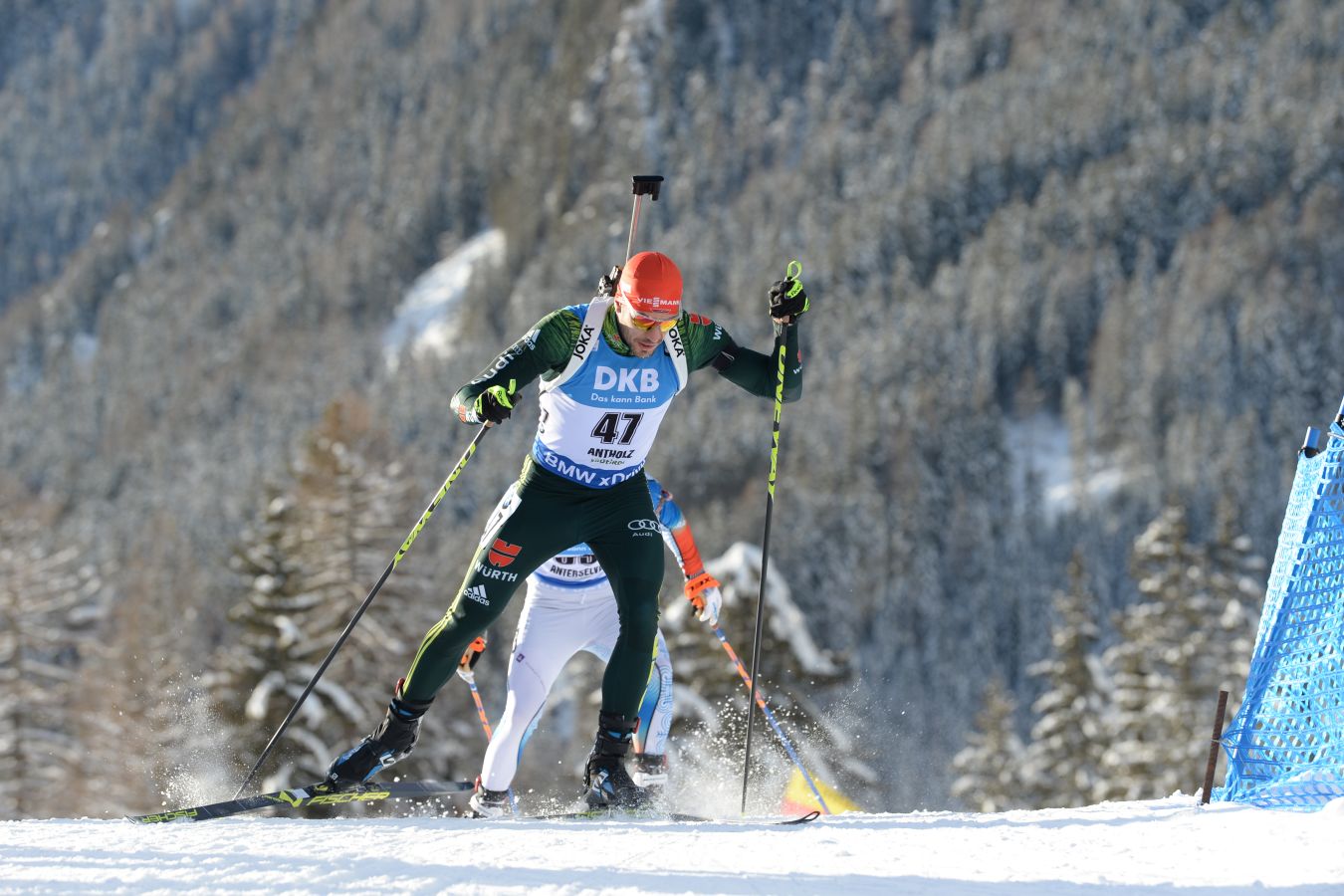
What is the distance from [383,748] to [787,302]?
304 cm

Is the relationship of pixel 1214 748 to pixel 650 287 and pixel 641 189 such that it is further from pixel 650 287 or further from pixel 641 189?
pixel 641 189

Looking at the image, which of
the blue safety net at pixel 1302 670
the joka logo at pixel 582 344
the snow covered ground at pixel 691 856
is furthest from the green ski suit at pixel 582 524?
the blue safety net at pixel 1302 670

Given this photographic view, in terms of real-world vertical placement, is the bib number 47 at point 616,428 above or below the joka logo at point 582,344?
below

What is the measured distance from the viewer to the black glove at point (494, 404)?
21.1ft

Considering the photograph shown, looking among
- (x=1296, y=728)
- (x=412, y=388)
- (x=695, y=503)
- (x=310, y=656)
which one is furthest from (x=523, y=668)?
(x=412, y=388)

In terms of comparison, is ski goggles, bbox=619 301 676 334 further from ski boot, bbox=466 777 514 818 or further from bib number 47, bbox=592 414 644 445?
ski boot, bbox=466 777 514 818

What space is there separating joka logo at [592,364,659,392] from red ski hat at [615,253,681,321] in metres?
0.32

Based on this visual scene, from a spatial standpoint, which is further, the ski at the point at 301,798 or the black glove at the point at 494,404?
the black glove at the point at 494,404

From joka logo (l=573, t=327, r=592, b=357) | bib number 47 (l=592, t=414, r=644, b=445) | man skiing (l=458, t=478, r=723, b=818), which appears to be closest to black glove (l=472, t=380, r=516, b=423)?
joka logo (l=573, t=327, r=592, b=357)

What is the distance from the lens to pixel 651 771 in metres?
7.56

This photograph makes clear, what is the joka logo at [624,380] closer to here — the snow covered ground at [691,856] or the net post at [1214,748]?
the snow covered ground at [691,856]

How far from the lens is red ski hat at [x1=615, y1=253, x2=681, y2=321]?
21.6ft

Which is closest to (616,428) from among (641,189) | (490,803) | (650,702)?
(641,189)

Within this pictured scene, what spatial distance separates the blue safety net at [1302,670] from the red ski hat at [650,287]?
119 inches
